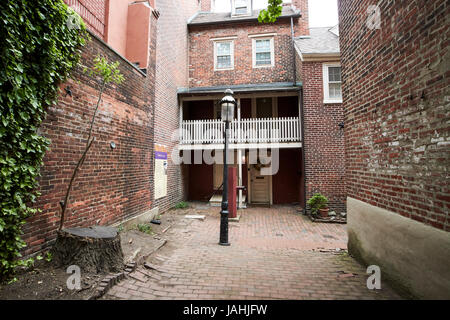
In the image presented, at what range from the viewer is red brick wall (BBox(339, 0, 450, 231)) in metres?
2.15

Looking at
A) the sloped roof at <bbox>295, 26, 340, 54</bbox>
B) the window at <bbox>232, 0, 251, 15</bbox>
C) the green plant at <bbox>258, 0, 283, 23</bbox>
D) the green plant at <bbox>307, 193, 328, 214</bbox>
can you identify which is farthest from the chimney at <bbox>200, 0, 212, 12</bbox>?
the green plant at <bbox>307, 193, 328, 214</bbox>

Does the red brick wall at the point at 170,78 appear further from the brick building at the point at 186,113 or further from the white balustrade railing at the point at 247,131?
the white balustrade railing at the point at 247,131

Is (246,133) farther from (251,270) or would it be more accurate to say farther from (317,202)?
(251,270)

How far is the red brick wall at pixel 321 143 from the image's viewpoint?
26.0 feet

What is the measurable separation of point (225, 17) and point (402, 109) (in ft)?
37.9

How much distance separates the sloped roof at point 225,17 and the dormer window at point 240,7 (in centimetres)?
33

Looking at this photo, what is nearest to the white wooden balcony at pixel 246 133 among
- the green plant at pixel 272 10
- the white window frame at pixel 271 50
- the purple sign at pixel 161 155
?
the purple sign at pixel 161 155

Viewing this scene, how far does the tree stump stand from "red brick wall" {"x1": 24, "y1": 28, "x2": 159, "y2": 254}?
0.41m

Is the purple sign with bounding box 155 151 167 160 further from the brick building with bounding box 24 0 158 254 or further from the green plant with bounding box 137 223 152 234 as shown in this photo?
the green plant with bounding box 137 223 152 234

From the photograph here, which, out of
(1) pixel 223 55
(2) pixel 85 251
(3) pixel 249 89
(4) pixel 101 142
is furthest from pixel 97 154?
(1) pixel 223 55

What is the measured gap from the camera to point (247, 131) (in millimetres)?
8953

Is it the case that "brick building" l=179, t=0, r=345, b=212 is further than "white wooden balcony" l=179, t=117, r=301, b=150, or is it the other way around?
"white wooden balcony" l=179, t=117, r=301, b=150
